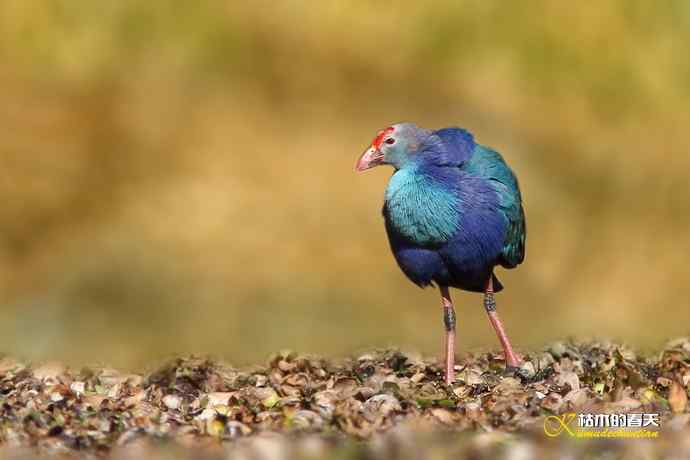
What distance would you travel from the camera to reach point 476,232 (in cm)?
698

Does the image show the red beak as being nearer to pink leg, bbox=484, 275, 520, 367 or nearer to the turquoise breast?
the turquoise breast

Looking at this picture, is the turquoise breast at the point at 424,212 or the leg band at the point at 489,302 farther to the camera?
the leg band at the point at 489,302

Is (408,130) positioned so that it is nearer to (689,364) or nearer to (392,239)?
(392,239)

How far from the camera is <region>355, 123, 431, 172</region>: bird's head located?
7219 millimetres

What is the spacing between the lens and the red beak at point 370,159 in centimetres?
728

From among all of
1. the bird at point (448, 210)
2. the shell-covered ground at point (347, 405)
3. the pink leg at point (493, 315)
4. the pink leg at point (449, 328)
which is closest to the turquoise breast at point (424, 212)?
the bird at point (448, 210)

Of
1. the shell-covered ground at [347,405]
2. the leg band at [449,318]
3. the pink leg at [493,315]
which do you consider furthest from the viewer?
the pink leg at [493,315]

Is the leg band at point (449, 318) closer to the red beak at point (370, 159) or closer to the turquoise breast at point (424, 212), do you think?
the turquoise breast at point (424, 212)

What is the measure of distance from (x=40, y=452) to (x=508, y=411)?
7.25 feet

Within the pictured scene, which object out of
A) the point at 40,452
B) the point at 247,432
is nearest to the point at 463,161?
the point at 247,432

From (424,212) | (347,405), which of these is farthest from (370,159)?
(347,405)

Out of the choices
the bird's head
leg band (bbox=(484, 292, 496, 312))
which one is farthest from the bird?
leg band (bbox=(484, 292, 496, 312))

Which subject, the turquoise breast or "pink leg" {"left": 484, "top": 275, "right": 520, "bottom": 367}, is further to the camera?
"pink leg" {"left": 484, "top": 275, "right": 520, "bottom": 367}

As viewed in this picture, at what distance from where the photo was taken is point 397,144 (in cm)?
722
